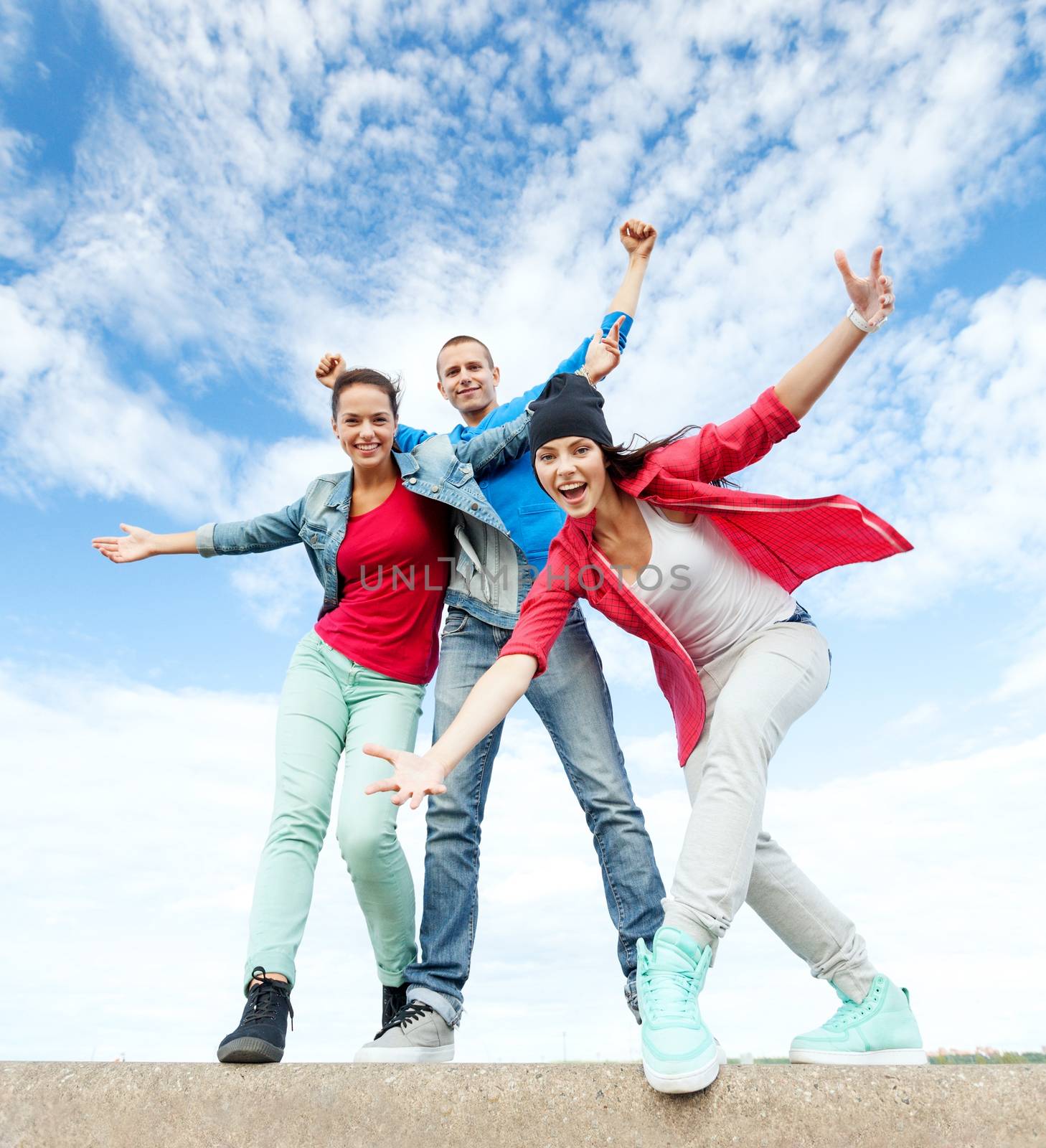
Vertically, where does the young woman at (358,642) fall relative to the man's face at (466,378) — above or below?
below

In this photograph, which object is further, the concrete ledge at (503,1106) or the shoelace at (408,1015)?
the shoelace at (408,1015)

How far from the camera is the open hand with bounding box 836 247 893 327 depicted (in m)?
3.26

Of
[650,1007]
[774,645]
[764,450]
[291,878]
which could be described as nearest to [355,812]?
[291,878]

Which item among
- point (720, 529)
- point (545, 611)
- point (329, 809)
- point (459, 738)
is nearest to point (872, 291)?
point (720, 529)

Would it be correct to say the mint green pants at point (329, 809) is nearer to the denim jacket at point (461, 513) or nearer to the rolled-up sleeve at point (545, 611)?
the denim jacket at point (461, 513)

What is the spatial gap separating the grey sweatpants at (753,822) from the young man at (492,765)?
655 millimetres

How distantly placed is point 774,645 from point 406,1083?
1.83 metres

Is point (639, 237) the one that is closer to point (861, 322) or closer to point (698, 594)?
point (861, 322)

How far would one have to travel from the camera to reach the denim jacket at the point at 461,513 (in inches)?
165

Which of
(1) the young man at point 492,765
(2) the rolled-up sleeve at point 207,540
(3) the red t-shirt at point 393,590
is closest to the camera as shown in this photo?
(1) the young man at point 492,765

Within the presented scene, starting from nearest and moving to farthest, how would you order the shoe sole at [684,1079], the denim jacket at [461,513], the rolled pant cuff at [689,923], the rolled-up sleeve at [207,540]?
the shoe sole at [684,1079] < the rolled pant cuff at [689,923] < the denim jacket at [461,513] < the rolled-up sleeve at [207,540]

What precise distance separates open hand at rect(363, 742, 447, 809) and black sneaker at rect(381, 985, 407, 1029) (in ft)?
5.15

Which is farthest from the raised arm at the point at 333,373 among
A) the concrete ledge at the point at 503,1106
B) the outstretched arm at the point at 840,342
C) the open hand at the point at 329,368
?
the concrete ledge at the point at 503,1106

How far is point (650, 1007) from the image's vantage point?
A: 2.63 metres
